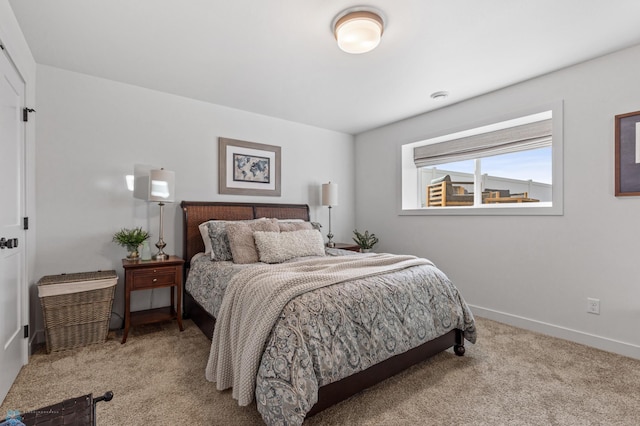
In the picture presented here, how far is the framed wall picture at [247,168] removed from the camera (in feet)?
12.2

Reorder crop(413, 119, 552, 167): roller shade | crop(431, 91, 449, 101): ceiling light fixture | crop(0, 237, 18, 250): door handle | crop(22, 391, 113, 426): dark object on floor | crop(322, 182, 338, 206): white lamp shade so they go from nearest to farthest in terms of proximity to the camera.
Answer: crop(22, 391, 113, 426): dark object on floor → crop(0, 237, 18, 250): door handle → crop(413, 119, 552, 167): roller shade → crop(431, 91, 449, 101): ceiling light fixture → crop(322, 182, 338, 206): white lamp shade

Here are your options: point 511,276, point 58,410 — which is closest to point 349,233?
point 511,276

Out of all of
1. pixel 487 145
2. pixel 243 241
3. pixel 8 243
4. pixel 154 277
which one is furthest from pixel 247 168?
pixel 487 145

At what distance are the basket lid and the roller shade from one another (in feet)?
12.4

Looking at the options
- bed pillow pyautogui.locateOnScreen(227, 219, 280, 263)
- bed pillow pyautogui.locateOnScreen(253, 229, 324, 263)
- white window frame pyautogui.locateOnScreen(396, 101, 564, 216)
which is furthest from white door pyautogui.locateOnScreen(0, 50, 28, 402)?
white window frame pyautogui.locateOnScreen(396, 101, 564, 216)

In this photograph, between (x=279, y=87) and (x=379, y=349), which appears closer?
(x=379, y=349)

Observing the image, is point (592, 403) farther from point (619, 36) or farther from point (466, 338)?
point (619, 36)

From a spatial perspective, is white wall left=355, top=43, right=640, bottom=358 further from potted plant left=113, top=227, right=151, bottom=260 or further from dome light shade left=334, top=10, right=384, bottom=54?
potted plant left=113, top=227, right=151, bottom=260

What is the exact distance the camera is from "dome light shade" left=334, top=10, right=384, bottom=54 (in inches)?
78.7

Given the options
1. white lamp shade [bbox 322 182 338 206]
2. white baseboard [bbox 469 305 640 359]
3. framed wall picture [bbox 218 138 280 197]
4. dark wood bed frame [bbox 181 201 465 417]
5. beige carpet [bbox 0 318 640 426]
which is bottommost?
beige carpet [bbox 0 318 640 426]

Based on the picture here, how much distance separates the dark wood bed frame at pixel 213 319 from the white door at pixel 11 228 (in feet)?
3.97

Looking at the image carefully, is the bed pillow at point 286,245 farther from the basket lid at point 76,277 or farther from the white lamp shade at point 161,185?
the basket lid at point 76,277

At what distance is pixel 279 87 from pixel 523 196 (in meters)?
2.81

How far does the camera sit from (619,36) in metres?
2.29
